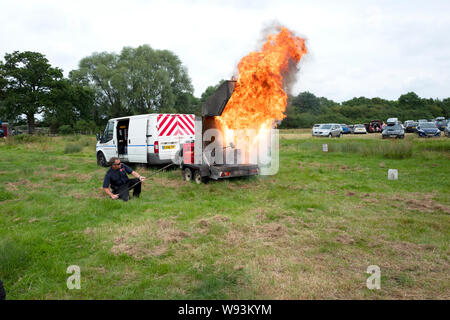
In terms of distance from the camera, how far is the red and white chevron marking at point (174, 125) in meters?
12.4

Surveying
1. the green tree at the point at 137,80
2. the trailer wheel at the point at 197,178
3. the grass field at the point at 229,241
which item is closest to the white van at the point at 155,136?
the trailer wheel at the point at 197,178

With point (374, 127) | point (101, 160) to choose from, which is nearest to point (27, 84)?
point (101, 160)

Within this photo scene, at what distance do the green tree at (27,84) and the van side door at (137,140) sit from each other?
131ft

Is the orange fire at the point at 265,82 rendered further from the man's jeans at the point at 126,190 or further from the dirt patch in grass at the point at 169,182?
the man's jeans at the point at 126,190

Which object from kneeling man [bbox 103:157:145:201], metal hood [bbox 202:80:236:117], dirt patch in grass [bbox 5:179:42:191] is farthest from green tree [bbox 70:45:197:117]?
kneeling man [bbox 103:157:145:201]

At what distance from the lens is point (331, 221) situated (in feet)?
19.7

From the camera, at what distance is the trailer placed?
8.80 metres

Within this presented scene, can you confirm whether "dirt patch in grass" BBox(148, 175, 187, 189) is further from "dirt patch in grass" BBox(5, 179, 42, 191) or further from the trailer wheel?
"dirt patch in grass" BBox(5, 179, 42, 191)

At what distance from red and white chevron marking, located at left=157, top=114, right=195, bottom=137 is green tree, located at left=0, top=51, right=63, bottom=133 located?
136 ft

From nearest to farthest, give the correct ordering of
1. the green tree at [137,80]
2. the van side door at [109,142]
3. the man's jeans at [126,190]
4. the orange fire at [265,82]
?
1. the man's jeans at [126,190]
2. the orange fire at [265,82]
3. the van side door at [109,142]
4. the green tree at [137,80]

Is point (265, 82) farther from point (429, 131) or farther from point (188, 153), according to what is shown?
point (429, 131)

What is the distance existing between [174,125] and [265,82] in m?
5.51

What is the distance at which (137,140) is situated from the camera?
13.0 meters
